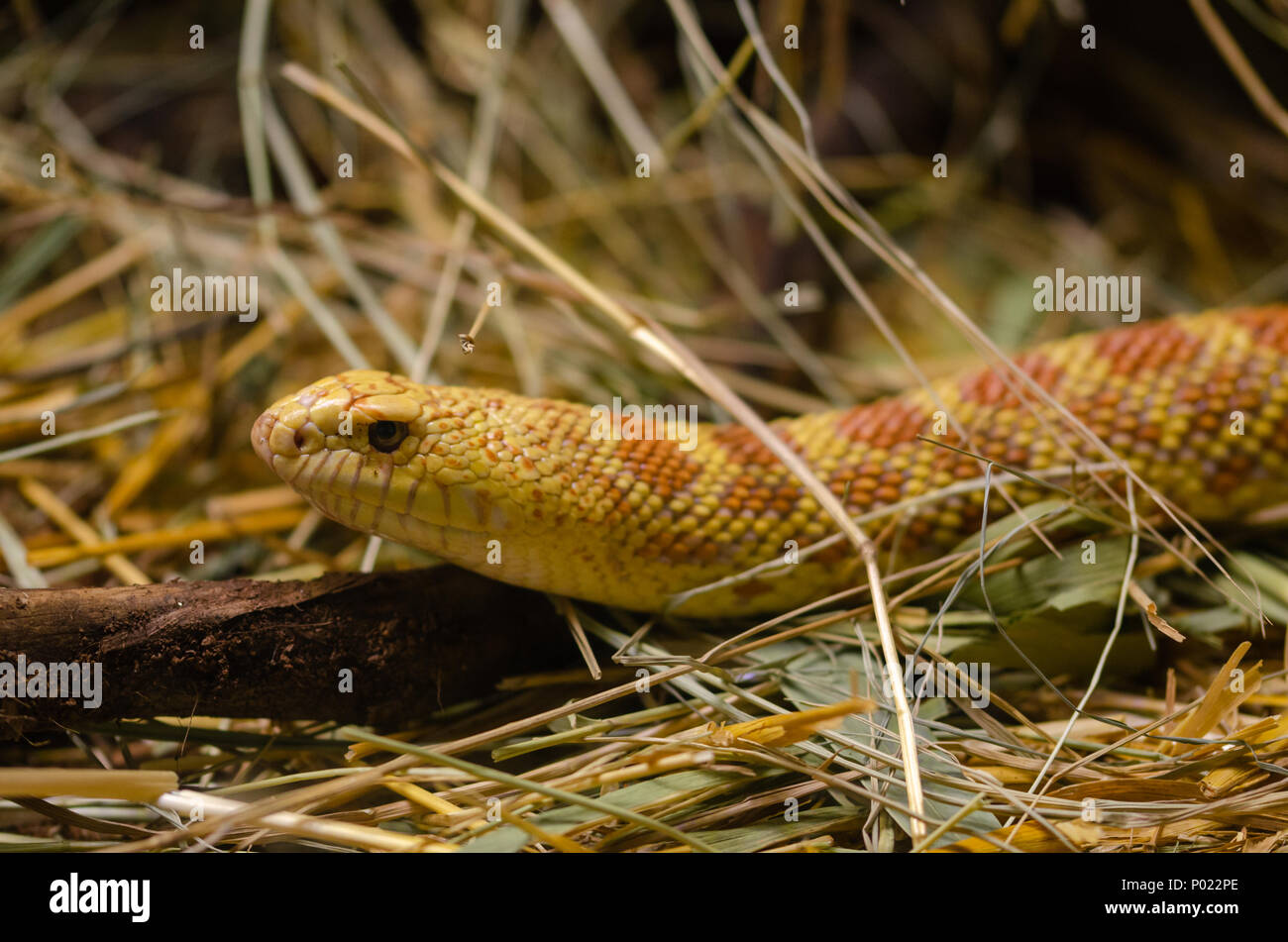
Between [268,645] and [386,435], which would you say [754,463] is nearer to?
[386,435]

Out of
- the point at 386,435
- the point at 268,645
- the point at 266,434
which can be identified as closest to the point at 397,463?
the point at 386,435

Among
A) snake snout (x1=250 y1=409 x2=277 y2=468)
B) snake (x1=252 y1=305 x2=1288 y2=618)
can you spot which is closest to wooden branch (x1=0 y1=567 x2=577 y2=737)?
snake (x1=252 y1=305 x2=1288 y2=618)

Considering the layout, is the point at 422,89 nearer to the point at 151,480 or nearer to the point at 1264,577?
the point at 151,480

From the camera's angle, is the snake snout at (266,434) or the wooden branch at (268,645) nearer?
the wooden branch at (268,645)

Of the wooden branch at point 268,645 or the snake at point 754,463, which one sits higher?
the snake at point 754,463

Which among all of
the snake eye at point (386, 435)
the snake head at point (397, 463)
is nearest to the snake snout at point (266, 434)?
the snake head at point (397, 463)

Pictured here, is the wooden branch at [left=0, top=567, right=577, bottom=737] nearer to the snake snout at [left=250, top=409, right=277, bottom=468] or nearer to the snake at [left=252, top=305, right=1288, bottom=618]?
the snake at [left=252, top=305, right=1288, bottom=618]

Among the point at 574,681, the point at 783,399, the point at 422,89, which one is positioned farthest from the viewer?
the point at 422,89

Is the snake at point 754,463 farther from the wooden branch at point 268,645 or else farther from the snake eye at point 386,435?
the wooden branch at point 268,645

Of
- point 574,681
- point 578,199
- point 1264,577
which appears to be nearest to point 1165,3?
point 578,199
